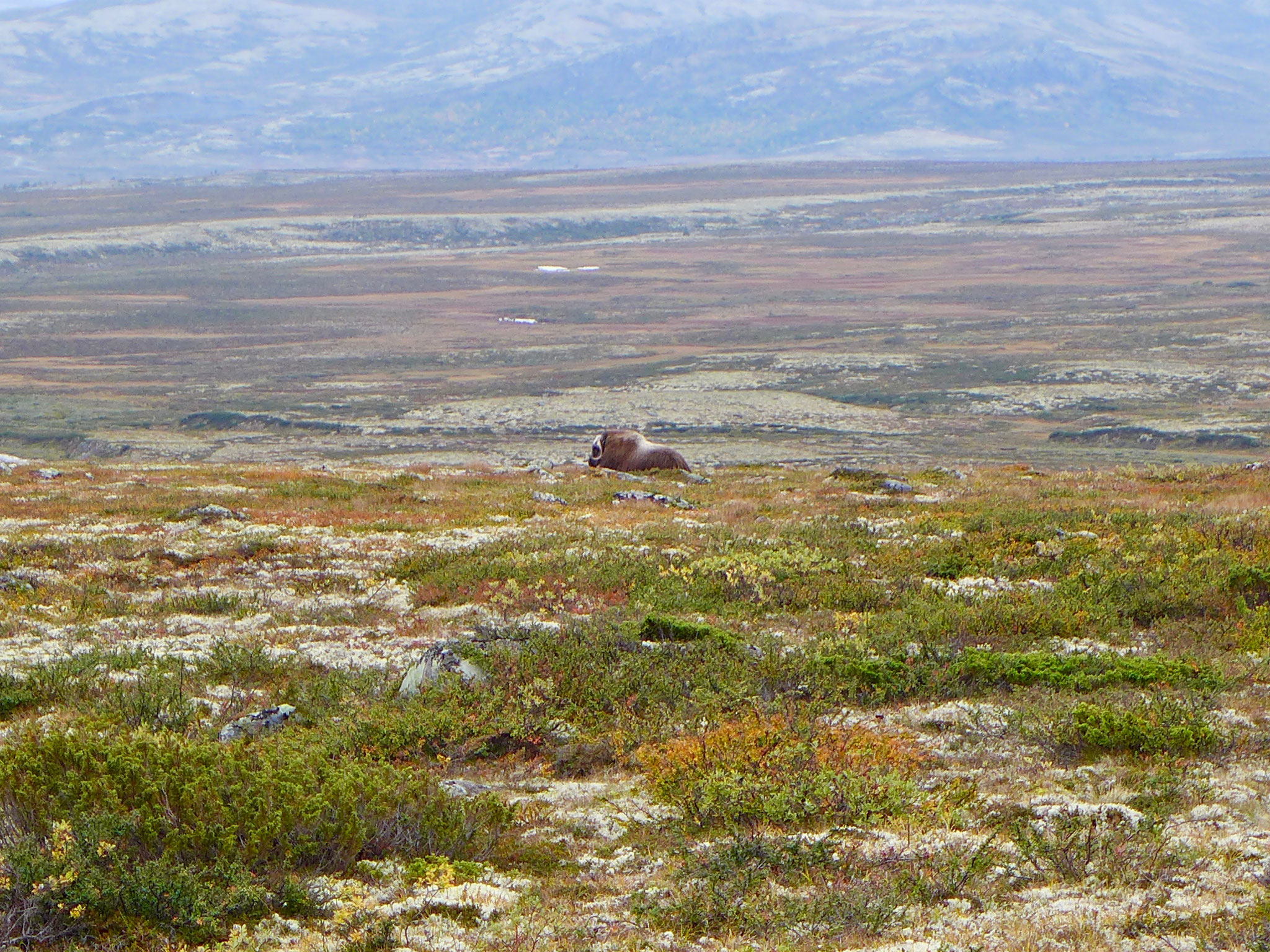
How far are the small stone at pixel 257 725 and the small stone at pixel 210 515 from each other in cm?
1092

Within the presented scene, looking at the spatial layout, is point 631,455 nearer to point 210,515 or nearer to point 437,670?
point 210,515

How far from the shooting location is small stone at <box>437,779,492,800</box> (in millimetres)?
7863

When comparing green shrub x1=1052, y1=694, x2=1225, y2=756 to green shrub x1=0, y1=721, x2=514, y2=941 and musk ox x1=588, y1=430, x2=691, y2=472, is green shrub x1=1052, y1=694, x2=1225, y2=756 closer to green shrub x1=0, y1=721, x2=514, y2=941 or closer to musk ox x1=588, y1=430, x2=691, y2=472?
green shrub x1=0, y1=721, x2=514, y2=941

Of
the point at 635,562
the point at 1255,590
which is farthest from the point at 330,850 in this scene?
the point at 1255,590

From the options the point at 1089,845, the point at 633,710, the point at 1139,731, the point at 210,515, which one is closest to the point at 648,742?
the point at 633,710

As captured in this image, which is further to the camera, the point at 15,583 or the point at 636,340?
the point at 636,340

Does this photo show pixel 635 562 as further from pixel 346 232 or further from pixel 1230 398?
pixel 346 232

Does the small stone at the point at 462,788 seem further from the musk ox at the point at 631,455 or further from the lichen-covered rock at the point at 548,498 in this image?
the musk ox at the point at 631,455

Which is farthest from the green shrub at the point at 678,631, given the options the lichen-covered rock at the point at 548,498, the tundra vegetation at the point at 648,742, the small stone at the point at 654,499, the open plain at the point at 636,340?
the open plain at the point at 636,340

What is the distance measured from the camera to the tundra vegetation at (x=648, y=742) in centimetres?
641

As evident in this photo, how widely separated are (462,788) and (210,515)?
44.6ft

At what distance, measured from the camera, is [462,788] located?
821cm

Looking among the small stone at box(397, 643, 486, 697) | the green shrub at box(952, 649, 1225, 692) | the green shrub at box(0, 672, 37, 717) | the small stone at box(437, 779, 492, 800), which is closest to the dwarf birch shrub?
the small stone at box(437, 779, 492, 800)

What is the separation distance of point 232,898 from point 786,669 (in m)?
5.56
